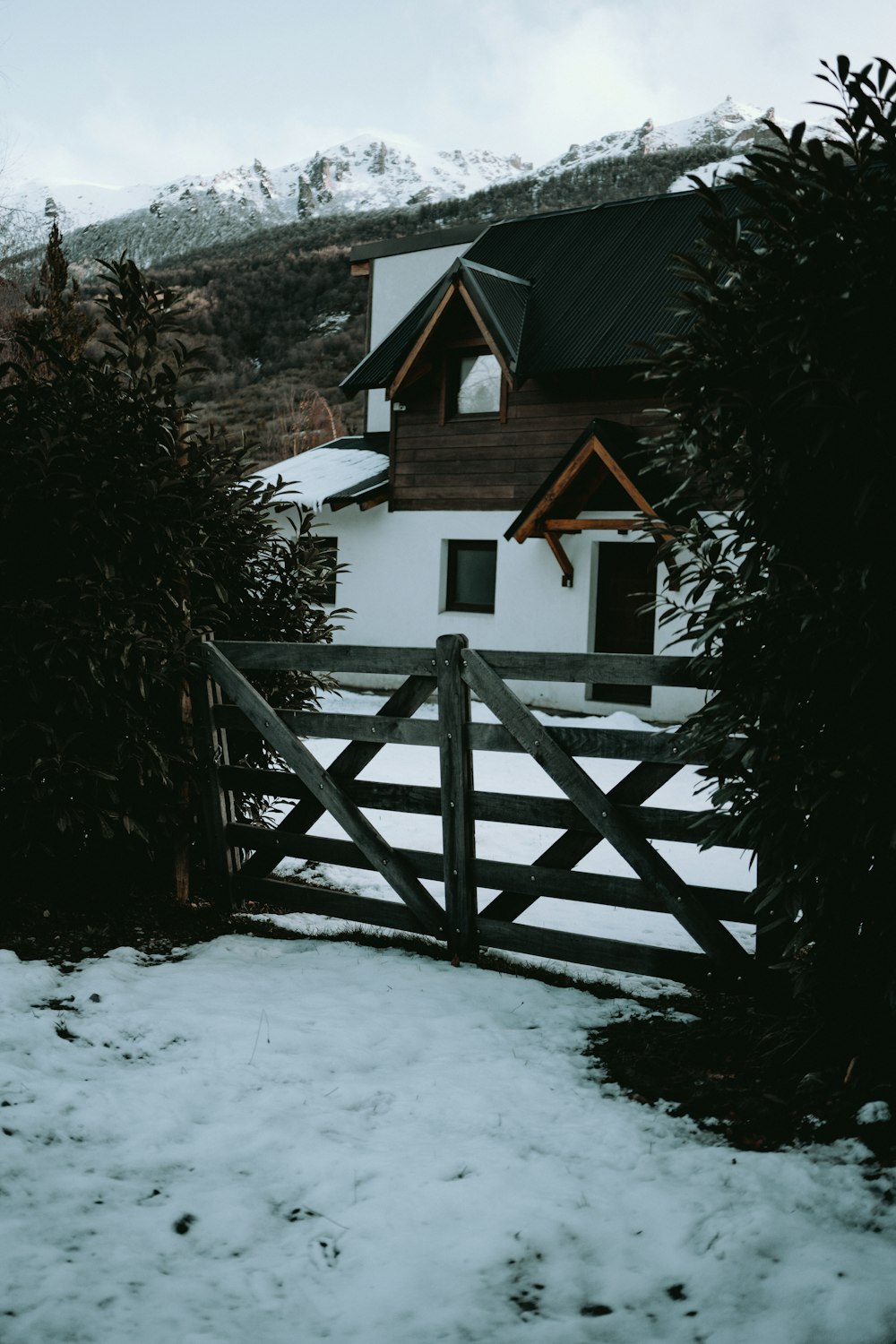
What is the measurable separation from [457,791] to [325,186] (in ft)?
522

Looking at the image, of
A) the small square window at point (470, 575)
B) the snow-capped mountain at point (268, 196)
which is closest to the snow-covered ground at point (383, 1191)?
the small square window at point (470, 575)

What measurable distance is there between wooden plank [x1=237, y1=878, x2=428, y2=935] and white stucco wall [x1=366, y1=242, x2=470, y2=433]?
1618 centimetres

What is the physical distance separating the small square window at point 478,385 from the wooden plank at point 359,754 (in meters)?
12.4

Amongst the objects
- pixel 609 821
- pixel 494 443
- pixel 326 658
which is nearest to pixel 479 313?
pixel 494 443

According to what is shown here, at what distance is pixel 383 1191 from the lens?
322 centimetres

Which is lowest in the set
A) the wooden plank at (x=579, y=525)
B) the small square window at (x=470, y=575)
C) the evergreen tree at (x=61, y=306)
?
the small square window at (x=470, y=575)

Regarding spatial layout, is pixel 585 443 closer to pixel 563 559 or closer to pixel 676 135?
pixel 563 559

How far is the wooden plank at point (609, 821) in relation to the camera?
4.56m

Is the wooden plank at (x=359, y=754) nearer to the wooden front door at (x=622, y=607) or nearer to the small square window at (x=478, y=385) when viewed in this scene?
the wooden front door at (x=622, y=607)

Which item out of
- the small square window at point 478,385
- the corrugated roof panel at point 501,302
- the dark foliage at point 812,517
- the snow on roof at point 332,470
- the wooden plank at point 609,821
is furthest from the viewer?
the snow on roof at point 332,470

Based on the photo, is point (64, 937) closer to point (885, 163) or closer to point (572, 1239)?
point (572, 1239)

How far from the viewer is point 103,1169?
3.31 meters

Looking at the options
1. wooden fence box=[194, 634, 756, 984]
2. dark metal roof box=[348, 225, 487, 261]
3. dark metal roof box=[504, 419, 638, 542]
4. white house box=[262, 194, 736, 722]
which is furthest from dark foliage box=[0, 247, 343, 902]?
dark metal roof box=[348, 225, 487, 261]

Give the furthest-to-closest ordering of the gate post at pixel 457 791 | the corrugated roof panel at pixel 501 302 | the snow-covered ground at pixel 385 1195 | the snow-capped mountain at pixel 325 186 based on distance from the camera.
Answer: the snow-capped mountain at pixel 325 186 → the corrugated roof panel at pixel 501 302 → the gate post at pixel 457 791 → the snow-covered ground at pixel 385 1195
